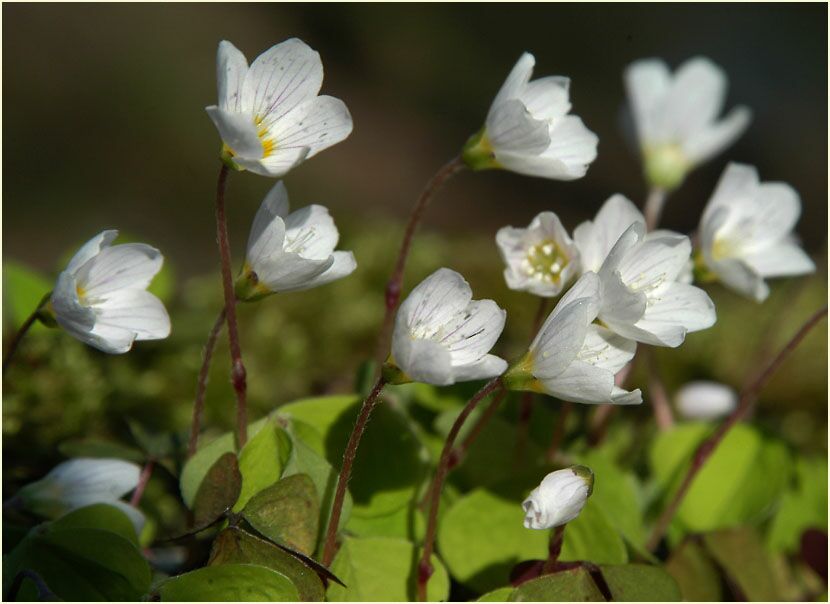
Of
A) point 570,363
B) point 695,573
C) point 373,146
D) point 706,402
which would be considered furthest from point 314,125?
point 373,146

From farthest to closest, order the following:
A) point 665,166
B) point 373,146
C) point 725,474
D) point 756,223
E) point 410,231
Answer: point 373,146
point 665,166
point 725,474
point 756,223
point 410,231

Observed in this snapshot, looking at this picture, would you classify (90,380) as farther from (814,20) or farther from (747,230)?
(814,20)

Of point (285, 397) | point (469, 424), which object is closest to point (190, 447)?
point (469, 424)

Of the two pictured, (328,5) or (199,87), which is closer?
(199,87)

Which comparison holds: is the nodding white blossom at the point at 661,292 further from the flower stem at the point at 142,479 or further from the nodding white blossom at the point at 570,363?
the flower stem at the point at 142,479

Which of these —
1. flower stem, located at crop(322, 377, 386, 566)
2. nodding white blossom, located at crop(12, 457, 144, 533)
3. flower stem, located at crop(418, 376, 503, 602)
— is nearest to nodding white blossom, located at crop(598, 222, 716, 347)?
flower stem, located at crop(418, 376, 503, 602)

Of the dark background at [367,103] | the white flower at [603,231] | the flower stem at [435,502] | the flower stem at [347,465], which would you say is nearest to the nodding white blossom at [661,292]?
the white flower at [603,231]

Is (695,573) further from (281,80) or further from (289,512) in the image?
(281,80)
